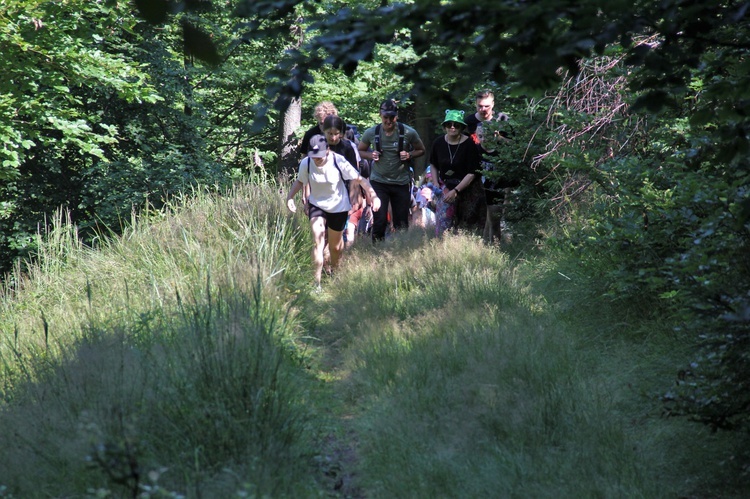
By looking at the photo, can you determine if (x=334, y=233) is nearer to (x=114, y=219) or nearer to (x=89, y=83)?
(x=89, y=83)

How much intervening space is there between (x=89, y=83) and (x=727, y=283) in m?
11.6

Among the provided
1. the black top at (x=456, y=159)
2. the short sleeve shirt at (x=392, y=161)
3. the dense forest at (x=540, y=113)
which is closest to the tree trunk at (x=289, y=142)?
the dense forest at (x=540, y=113)

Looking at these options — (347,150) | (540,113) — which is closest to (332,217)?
(347,150)

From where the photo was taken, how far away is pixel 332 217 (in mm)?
9992

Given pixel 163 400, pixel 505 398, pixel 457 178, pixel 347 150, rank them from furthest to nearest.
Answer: pixel 457 178
pixel 347 150
pixel 505 398
pixel 163 400

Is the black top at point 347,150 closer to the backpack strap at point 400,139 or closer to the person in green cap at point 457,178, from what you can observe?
the backpack strap at point 400,139

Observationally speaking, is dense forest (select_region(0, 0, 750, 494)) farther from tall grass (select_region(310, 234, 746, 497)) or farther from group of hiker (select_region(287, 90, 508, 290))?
group of hiker (select_region(287, 90, 508, 290))

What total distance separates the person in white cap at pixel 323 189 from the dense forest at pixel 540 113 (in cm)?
133

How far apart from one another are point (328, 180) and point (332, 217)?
460mm

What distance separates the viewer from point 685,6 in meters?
3.62

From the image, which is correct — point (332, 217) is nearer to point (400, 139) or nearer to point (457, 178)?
point (400, 139)

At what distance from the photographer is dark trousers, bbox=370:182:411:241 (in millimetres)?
11008

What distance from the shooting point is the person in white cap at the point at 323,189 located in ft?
32.1

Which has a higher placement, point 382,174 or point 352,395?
point 382,174
